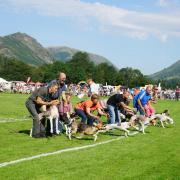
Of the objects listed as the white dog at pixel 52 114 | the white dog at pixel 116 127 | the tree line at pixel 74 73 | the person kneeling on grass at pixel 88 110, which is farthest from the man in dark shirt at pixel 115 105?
the tree line at pixel 74 73

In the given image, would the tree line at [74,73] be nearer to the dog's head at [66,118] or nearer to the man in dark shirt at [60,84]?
the dog's head at [66,118]

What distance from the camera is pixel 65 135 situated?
15352 millimetres

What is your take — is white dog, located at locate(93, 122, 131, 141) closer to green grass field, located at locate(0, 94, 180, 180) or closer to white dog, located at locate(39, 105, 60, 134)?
green grass field, located at locate(0, 94, 180, 180)

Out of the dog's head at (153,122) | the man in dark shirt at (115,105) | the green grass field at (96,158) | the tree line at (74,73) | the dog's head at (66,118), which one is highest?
the tree line at (74,73)

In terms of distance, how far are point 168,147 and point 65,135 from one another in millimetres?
3569

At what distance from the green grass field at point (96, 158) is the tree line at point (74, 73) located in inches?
4905

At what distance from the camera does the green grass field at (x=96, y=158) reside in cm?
922

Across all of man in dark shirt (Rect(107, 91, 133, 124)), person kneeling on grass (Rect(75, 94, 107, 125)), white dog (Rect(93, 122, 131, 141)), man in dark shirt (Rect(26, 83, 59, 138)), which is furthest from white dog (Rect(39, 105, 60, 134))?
man in dark shirt (Rect(107, 91, 133, 124))

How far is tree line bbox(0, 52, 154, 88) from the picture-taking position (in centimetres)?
14362

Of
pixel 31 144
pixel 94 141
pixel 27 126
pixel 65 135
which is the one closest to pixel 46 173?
pixel 31 144

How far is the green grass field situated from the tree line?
12459 centimetres

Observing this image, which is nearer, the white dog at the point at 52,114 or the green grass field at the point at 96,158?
the green grass field at the point at 96,158

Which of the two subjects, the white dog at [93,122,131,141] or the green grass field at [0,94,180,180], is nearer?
the green grass field at [0,94,180,180]

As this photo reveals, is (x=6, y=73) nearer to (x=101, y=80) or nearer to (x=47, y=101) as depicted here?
(x=101, y=80)
